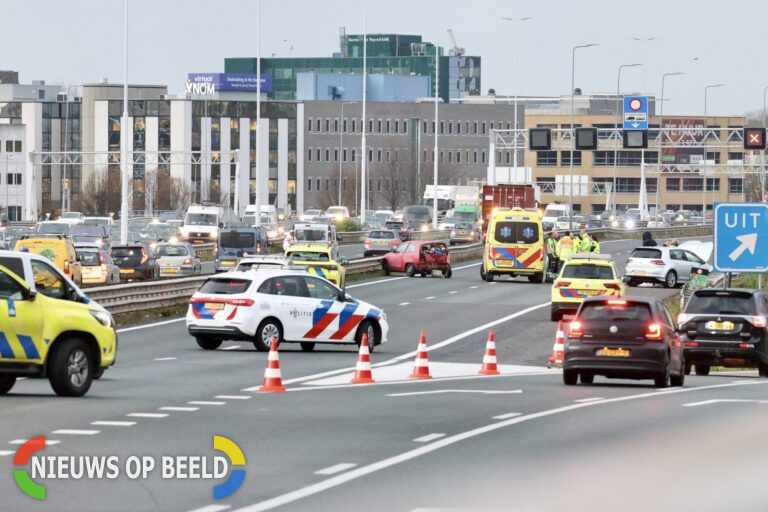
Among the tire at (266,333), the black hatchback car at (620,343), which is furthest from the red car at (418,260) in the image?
the black hatchback car at (620,343)

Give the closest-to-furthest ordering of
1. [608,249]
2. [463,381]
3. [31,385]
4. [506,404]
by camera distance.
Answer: [506,404] < [31,385] < [463,381] < [608,249]

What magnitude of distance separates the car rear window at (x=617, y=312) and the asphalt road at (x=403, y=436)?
3.42ft

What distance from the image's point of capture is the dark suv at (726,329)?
3028 centimetres

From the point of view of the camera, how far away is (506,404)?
69.3 ft

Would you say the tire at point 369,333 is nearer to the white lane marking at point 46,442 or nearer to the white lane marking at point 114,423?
the white lane marking at point 114,423

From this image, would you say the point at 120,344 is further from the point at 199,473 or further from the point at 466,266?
the point at 466,266

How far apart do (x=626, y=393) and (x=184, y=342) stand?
→ 42.9 feet

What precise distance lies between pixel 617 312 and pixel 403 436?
901 centimetres

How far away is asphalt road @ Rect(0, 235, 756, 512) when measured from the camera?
1277 cm

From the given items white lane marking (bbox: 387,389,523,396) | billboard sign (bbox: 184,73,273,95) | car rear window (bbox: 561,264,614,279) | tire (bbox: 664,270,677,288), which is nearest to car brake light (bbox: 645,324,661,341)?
white lane marking (bbox: 387,389,523,396)

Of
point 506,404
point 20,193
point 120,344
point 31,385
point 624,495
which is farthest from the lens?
point 20,193

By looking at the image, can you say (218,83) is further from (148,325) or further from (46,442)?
(46,442)

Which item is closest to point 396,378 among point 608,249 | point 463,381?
point 463,381

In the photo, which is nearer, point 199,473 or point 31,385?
point 199,473
